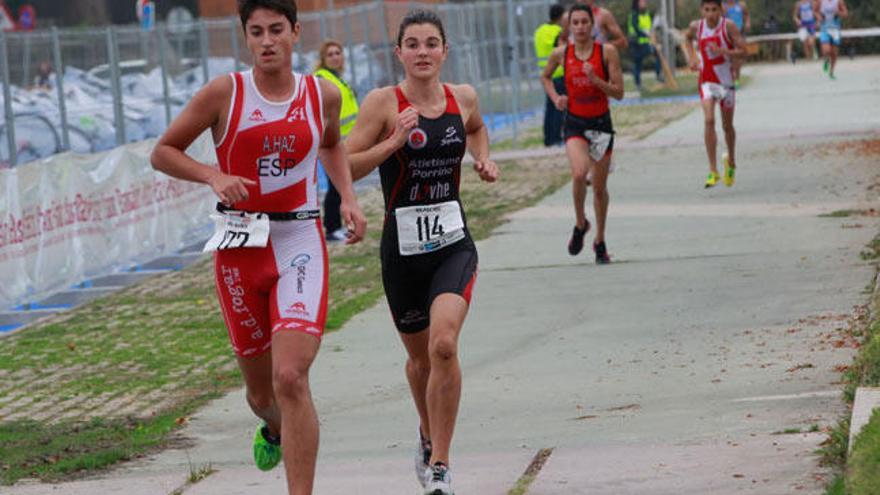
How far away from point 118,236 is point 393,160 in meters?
10.1

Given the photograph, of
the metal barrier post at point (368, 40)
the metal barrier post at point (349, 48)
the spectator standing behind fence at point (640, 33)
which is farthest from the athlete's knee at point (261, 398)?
the spectator standing behind fence at point (640, 33)

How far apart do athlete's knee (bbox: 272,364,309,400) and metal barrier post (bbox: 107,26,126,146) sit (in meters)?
12.3

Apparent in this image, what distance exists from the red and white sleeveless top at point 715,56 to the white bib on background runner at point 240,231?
12.7 m

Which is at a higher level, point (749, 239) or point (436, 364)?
point (436, 364)

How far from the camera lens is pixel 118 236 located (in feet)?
56.7

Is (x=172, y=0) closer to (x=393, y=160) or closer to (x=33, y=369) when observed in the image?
(x=33, y=369)

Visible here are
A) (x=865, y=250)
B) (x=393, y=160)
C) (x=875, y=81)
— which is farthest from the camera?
(x=875, y=81)

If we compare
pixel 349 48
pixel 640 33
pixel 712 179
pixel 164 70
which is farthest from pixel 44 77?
pixel 640 33

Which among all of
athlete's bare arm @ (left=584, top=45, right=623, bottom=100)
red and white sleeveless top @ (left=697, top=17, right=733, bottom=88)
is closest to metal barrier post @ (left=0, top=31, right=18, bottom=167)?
athlete's bare arm @ (left=584, top=45, right=623, bottom=100)

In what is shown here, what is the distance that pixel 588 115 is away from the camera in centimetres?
1466

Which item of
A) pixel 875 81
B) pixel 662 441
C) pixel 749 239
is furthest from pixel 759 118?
pixel 662 441

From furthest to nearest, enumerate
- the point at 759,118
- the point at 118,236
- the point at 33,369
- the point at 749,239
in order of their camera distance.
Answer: the point at 759,118 → the point at 118,236 → the point at 749,239 → the point at 33,369

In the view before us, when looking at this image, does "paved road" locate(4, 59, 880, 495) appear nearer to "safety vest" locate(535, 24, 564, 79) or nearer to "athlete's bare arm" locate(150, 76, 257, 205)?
"athlete's bare arm" locate(150, 76, 257, 205)

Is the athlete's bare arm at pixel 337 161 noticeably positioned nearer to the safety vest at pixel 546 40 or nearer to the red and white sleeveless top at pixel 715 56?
the red and white sleeveless top at pixel 715 56
